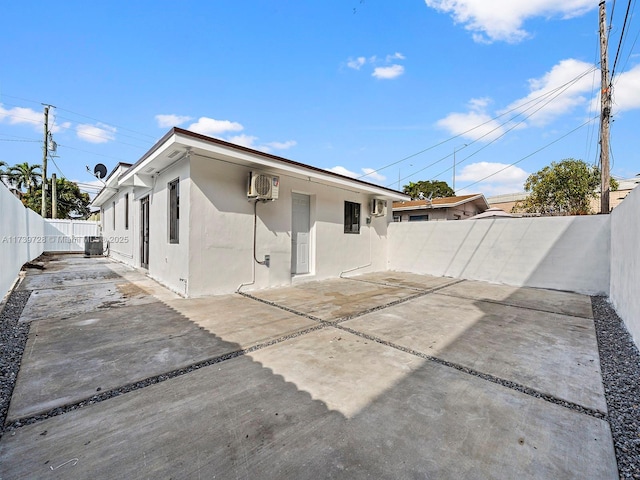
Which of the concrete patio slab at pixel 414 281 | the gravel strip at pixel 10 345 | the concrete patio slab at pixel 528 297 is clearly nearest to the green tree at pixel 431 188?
the concrete patio slab at pixel 414 281

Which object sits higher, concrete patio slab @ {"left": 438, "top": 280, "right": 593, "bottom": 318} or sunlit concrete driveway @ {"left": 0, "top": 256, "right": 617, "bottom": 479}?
sunlit concrete driveway @ {"left": 0, "top": 256, "right": 617, "bottom": 479}

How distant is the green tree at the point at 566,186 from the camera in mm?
14117

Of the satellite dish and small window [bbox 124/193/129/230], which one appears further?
the satellite dish

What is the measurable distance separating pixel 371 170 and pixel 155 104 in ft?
41.9

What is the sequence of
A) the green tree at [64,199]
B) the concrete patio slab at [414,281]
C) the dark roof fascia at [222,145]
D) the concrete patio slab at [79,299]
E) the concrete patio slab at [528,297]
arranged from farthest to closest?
the green tree at [64,199] → the concrete patio slab at [414,281] → the concrete patio slab at [528,297] → the dark roof fascia at [222,145] → the concrete patio slab at [79,299]

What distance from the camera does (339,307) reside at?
16.0 feet

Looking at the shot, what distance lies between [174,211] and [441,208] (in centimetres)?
1312

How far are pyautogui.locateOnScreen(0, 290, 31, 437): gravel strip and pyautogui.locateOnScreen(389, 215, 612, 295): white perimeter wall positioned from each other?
9.32m

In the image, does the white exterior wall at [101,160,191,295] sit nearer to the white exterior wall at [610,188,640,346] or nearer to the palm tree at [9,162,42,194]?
the white exterior wall at [610,188,640,346]

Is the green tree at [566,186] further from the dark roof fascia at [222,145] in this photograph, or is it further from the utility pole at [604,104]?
the dark roof fascia at [222,145]

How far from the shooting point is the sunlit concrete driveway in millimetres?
1480

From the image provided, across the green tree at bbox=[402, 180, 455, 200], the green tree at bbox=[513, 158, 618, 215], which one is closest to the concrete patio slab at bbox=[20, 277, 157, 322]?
the green tree at bbox=[513, 158, 618, 215]

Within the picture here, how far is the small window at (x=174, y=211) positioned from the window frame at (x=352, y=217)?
469 cm

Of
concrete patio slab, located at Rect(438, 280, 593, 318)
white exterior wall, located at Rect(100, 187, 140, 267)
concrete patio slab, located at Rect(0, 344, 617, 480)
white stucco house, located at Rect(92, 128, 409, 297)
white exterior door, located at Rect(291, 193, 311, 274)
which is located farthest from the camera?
white exterior wall, located at Rect(100, 187, 140, 267)
